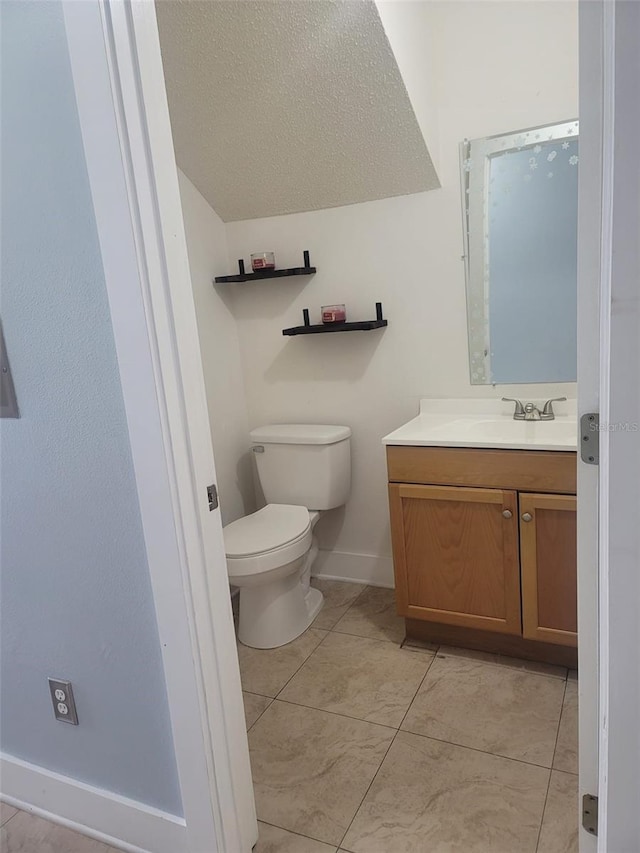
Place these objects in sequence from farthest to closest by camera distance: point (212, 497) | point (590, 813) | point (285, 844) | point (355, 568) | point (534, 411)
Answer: point (355, 568), point (534, 411), point (285, 844), point (212, 497), point (590, 813)

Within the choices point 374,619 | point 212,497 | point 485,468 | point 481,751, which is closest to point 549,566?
point 485,468

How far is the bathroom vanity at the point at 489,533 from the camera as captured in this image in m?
1.73

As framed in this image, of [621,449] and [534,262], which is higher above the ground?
[534,262]

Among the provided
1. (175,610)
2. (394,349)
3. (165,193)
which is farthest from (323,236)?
(175,610)

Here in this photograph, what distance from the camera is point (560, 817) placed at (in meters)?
1.33

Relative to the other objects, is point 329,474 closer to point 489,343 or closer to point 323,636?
point 323,636

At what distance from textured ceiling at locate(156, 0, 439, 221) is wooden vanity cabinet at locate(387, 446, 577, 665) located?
108 cm

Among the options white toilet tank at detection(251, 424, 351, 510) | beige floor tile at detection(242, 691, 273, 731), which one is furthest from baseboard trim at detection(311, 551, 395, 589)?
beige floor tile at detection(242, 691, 273, 731)

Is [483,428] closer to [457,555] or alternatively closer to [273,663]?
[457,555]

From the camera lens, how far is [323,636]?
219 cm

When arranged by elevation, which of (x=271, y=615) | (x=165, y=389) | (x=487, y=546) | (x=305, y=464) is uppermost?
(x=165, y=389)

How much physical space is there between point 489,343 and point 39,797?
2026 millimetres

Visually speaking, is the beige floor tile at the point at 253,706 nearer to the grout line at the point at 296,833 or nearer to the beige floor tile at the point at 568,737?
the grout line at the point at 296,833

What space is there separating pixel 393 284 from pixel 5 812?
213 cm
